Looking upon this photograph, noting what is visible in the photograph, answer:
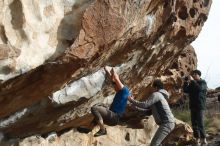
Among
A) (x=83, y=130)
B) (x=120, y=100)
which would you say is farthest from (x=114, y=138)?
(x=120, y=100)

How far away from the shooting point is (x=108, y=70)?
42.1ft

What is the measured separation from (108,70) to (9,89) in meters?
2.78

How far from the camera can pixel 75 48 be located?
10.9m

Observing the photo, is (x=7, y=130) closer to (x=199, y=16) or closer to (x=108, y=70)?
(x=108, y=70)

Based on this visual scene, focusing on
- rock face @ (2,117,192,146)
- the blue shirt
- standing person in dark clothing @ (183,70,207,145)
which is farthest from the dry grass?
the blue shirt

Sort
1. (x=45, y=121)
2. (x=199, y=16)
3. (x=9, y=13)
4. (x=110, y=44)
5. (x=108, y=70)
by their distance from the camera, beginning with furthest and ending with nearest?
1. (x=199, y=16)
2. (x=45, y=121)
3. (x=108, y=70)
4. (x=110, y=44)
5. (x=9, y=13)

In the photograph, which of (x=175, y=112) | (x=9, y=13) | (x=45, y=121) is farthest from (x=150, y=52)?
(x=175, y=112)

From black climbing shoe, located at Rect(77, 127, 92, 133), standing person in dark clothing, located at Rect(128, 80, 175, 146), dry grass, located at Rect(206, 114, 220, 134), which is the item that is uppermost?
dry grass, located at Rect(206, 114, 220, 134)

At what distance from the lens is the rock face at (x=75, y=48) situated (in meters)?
10.5

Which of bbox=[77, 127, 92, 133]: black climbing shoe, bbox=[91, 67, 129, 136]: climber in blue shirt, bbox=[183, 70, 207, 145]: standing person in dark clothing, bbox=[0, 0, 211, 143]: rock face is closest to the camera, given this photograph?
bbox=[0, 0, 211, 143]: rock face

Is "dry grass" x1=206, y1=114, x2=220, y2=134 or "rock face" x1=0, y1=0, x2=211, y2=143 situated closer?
"rock face" x1=0, y1=0, x2=211, y2=143

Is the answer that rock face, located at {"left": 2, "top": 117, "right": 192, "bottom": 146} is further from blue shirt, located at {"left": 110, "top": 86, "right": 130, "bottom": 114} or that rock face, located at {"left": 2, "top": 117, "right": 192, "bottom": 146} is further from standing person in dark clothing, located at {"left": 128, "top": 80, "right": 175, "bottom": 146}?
standing person in dark clothing, located at {"left": 128, "top": 80, "right": 175, "bottom": 146}

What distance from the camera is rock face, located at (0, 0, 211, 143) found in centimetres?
1050

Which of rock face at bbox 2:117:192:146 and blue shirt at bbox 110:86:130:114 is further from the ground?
rock face at bbox 2:117:192:146
